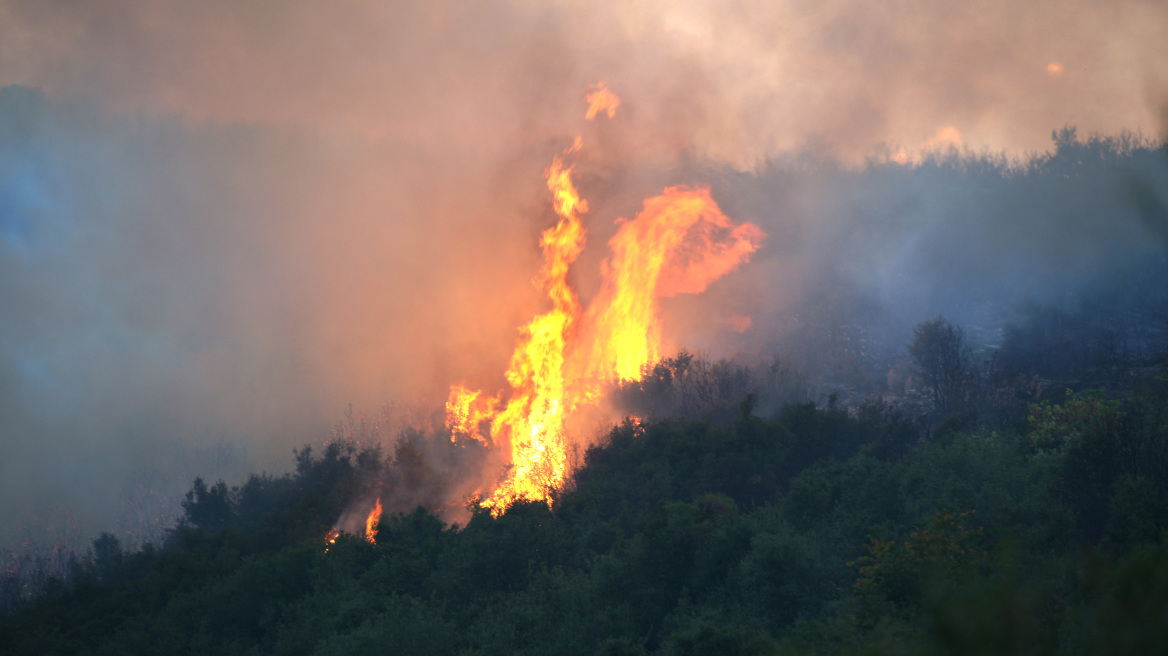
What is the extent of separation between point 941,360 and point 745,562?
40.4 metres

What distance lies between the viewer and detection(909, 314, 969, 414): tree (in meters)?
59.4

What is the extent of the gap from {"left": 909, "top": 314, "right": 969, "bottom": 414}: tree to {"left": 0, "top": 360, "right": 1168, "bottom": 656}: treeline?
202 inches

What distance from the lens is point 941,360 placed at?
6184 cm

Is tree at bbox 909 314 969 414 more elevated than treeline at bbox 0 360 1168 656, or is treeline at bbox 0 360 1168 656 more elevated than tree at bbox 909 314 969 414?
tree at bbox 909 314 969 414

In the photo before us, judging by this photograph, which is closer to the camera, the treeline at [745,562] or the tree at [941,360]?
the treeline at [745,562]

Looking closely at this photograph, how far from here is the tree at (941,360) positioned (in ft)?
195

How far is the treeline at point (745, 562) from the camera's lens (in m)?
18.1

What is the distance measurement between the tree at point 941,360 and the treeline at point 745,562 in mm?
5134

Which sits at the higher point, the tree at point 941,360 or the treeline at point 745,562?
the tree at point 941,360

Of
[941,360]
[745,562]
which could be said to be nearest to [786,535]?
[745,562]

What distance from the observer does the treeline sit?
18.1m

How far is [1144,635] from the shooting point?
690 centimetres

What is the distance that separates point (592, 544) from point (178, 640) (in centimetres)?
2460

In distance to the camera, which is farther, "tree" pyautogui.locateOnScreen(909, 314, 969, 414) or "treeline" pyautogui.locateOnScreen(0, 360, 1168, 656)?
"tree" pyautogui.locateOnScreen(909, 314, 969, 414)
